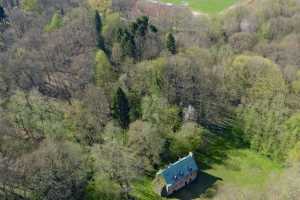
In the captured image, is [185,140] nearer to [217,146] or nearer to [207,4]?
[217,146]

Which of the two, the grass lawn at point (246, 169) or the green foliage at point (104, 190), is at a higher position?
the green foliage at point (104, 190)

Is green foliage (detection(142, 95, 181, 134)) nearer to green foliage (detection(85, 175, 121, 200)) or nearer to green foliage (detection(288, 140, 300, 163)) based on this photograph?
green foliage (detection(85, 175, 121, 200))

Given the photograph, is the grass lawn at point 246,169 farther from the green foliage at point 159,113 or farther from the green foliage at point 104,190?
the green foliage at point 104,190

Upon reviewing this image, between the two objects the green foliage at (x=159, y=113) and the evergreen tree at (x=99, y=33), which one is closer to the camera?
the green foliage at (x=159, y=113)

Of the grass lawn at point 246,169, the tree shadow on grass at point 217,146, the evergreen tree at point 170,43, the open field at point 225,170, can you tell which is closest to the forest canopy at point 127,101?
the tree shadow on grass at point 217,146

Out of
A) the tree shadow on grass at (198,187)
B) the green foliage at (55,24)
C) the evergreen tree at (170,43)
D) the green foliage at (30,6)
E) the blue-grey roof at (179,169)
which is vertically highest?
the green foliage at (30,6)

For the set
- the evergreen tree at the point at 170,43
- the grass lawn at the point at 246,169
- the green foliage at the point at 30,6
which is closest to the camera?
the grass lawn at the point at 246,169
